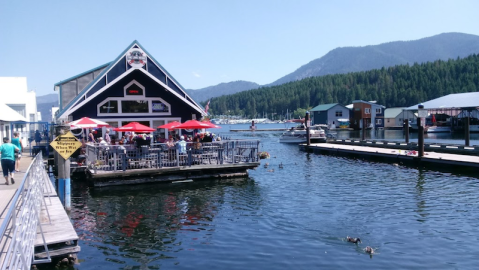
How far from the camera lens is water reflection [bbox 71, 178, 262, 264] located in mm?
13055

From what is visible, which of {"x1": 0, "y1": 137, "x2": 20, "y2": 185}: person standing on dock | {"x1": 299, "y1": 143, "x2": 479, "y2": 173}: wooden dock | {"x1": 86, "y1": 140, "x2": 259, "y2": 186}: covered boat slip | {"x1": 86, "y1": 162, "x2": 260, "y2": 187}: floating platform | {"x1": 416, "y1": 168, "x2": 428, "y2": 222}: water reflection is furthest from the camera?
{"x1": 299, "y1": 143, "x2": 479, "y2": 173}: wooden dock

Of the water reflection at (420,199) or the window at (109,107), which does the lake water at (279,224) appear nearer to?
the water reflection at (420,199)

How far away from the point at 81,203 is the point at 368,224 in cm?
1304

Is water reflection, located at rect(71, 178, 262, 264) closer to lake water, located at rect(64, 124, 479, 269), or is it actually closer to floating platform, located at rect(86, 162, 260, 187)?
lake water, located at rect(64, 124, 479, 269)

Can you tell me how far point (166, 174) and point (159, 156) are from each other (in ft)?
4.17

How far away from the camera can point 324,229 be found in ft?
48.1

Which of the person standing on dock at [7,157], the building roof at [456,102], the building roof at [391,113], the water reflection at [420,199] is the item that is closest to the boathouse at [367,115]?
the building roof at [391,113]

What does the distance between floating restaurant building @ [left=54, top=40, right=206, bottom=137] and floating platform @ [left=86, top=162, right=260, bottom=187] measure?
5406 mm

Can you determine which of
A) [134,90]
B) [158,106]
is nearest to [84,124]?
[134,90]

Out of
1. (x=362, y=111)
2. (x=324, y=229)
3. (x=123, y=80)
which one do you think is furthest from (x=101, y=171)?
(x=362, y=111)

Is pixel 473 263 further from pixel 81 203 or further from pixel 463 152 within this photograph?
pixel 463 152

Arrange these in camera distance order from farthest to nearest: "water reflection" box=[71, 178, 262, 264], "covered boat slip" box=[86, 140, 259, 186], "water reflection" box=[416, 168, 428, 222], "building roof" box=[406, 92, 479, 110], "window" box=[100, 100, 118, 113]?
"building roof" box=[406, 92, 479, 110] < "window" box=[100, 100, 118, 113] < "covered boat slip" box=[86, 140, 259, 186] < "water reflection" box=[416, 168, 428, 222] < "water reflection" box=[71, 178, 262, 264]

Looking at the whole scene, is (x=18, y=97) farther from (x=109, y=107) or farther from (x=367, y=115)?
(x=367, y=115)

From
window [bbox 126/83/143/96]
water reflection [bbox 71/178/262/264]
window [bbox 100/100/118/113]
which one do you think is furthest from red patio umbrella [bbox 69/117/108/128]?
window [bbox 126/83/143/96]
